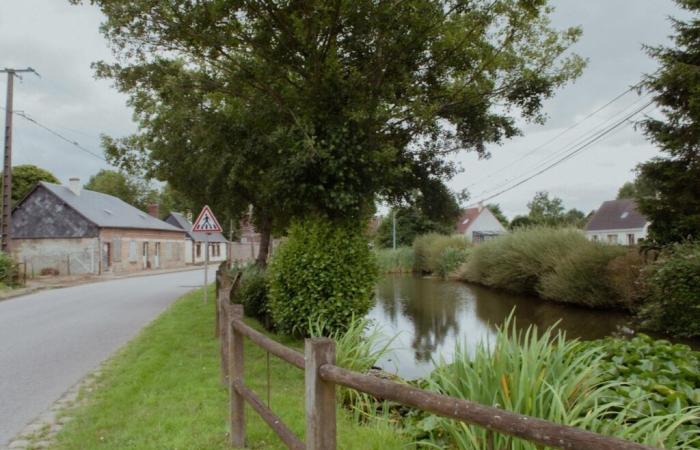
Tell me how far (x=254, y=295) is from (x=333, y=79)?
5.51 metres

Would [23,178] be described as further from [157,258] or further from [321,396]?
[321,396]

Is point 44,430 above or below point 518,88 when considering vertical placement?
below

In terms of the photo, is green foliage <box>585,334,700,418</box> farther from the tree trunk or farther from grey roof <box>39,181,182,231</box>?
grey roof <box>39,181,182,231</box>

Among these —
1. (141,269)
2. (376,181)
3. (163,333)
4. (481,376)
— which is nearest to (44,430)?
(481,376)

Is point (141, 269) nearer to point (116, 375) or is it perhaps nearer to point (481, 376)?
point (116, 375)

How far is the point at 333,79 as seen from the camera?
30.4 ft

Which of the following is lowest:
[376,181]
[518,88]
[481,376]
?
[481,376]

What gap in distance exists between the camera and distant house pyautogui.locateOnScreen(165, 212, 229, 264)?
5460 cm

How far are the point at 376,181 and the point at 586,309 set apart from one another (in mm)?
12346

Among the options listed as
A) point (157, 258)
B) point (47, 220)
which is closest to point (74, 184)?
point (47, 220)

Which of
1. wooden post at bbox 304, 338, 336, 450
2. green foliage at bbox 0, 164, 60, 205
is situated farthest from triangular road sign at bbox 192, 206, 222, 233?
green foliage at bbox 0, 164, 60, 205

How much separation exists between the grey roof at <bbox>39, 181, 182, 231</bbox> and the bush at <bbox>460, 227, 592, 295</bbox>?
76.4ft

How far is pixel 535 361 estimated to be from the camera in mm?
4480

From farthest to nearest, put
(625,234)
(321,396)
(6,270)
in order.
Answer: (625,234) < (6,270) < (321,396)
